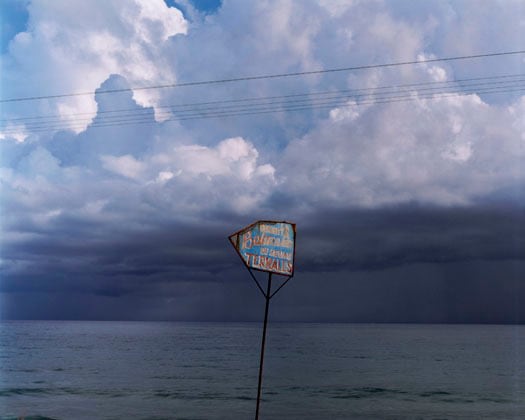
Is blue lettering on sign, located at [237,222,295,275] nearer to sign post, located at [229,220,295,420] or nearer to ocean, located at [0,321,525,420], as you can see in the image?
sign post, located at [229,220,295,420]

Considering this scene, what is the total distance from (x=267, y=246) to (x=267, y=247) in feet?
0.12

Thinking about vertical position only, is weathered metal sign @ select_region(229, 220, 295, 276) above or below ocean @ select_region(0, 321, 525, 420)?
above

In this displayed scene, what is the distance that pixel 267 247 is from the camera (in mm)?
20562

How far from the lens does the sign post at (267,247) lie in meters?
20.4

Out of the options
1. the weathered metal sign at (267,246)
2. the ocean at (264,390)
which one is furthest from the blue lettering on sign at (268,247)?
the ocean at (264,390)

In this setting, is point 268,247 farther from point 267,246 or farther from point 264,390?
point 264,390

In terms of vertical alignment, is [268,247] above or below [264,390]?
above

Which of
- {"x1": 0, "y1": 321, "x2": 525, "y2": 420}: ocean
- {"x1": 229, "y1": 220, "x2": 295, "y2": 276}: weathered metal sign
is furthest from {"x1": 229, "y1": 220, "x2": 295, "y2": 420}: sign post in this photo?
{"x1": 0, "y1": 321, "x2": 525, "y2": 420}: ocean

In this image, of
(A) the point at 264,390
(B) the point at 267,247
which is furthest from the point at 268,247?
(A) the point at 264,390

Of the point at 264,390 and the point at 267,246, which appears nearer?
the point at 267,246

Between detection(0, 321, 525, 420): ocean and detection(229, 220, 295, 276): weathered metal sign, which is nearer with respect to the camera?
detection(229, 220, 295, 276): weathered metal sign

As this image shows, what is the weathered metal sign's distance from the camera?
66.9ft

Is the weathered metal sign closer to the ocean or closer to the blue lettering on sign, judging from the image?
the blue lettering on sign

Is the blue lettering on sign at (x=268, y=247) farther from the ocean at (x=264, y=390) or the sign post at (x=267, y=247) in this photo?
the ocean at (x=264, y=390)
